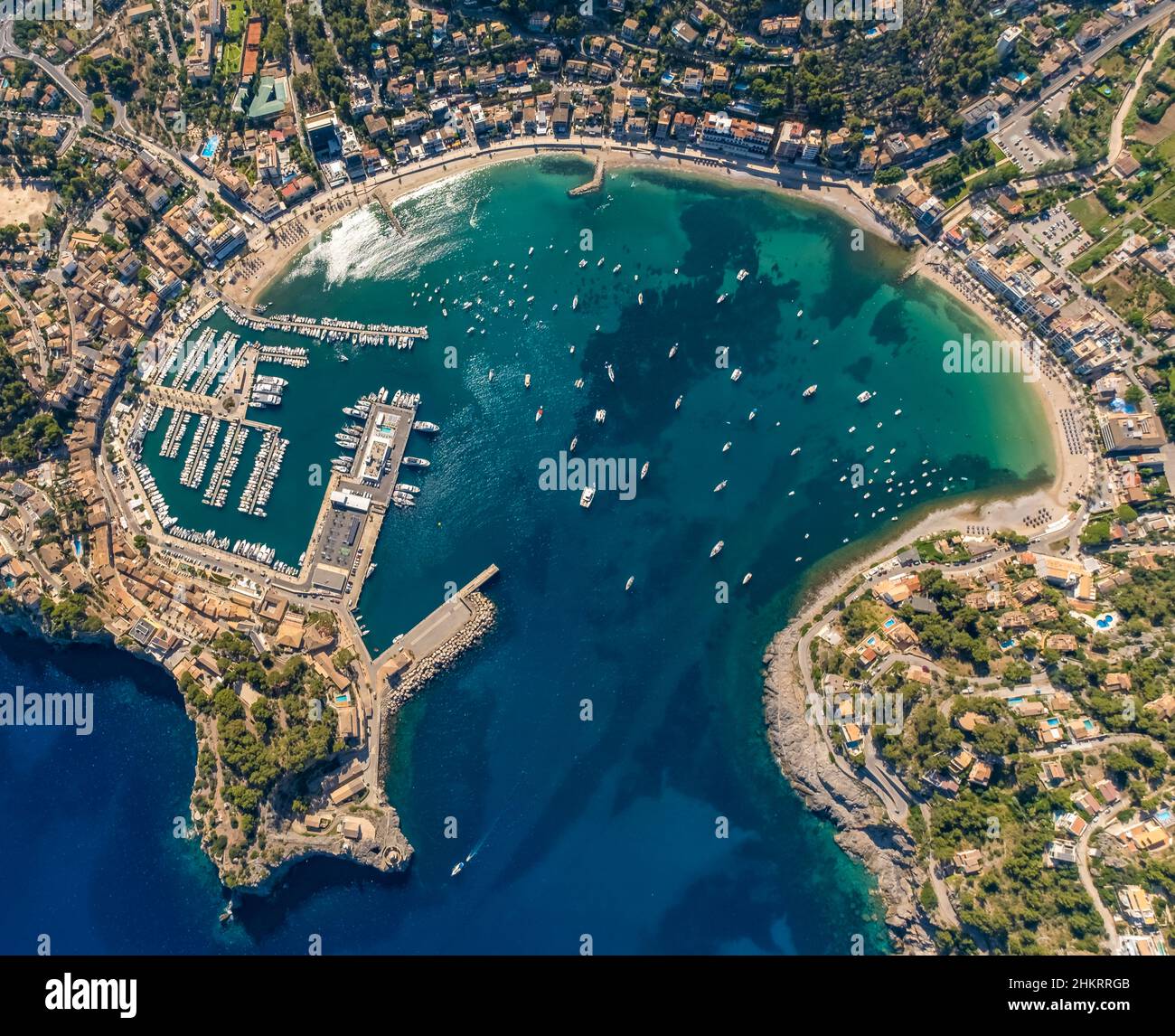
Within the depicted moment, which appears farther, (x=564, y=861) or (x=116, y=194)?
(x=116, y=194)

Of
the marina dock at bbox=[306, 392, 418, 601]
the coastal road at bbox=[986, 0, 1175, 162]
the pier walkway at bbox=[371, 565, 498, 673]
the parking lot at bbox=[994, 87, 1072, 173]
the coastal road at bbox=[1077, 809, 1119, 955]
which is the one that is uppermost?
the coastal road at bbox=[986, 0, 1175, 162]

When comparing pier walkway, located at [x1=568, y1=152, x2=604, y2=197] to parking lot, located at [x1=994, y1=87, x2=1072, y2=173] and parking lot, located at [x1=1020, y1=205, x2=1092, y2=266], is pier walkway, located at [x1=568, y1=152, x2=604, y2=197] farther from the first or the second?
parking lot, located at [x1=1020, y1=205, x2=1092, y2=266]

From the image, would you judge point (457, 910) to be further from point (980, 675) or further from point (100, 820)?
point (980, 675)

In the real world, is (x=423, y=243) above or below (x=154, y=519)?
above

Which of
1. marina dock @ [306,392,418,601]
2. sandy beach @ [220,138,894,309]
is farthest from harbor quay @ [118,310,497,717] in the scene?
sandy beach @ [220,138,894,309]
